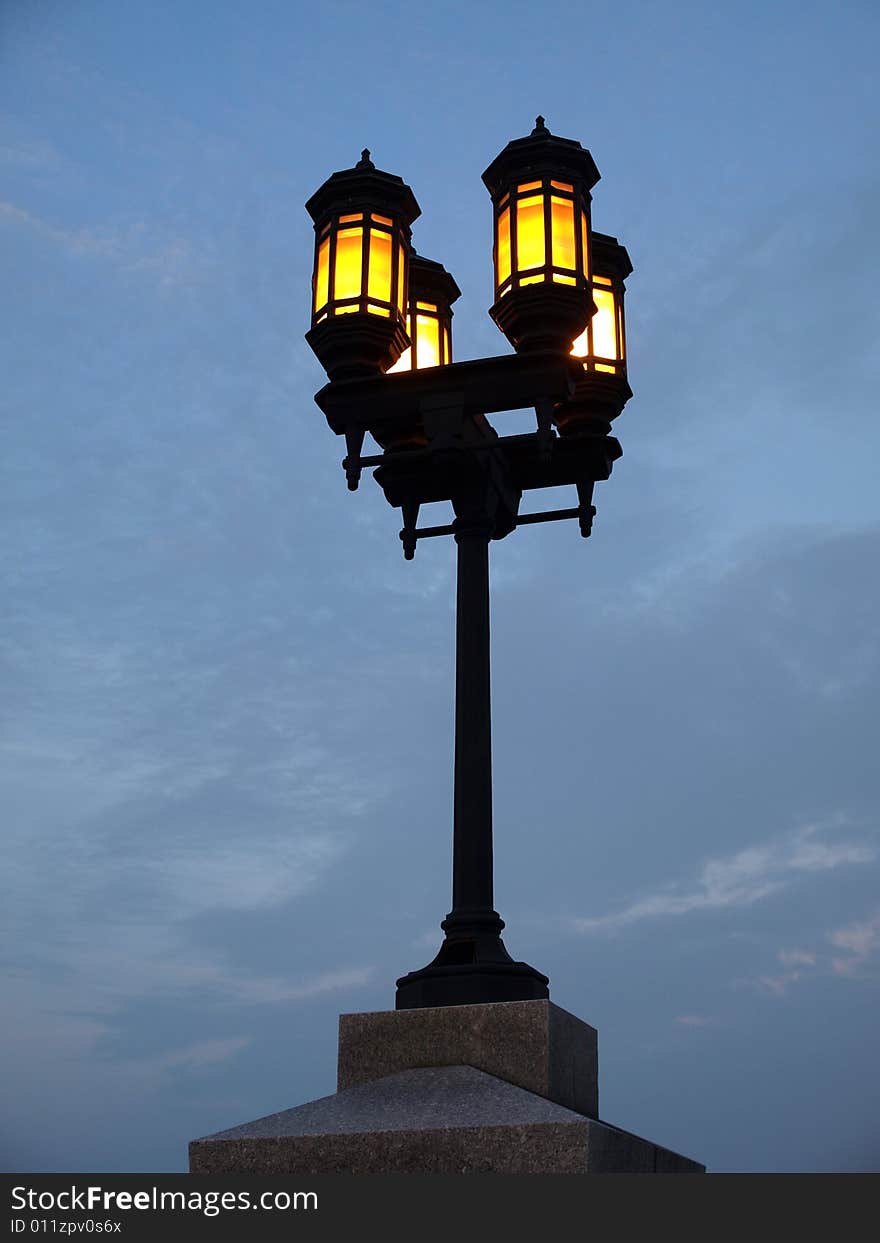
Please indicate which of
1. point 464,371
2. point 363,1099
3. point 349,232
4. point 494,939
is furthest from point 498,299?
point 363,1099

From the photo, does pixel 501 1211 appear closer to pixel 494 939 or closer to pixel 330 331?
pixel 494 939

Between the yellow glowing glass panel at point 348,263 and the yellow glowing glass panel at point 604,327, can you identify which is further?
the yellow glowing glass panel at point 604,327

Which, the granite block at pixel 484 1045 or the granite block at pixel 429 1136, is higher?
the granite block at pixel 484 1045

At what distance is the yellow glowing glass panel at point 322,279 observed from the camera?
29.5ft

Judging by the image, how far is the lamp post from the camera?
837cm

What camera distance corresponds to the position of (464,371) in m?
8.71

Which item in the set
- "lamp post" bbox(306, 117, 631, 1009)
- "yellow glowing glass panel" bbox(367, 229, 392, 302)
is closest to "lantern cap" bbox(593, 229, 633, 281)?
"lamp post" bbox(306, 117, 631, 1009)

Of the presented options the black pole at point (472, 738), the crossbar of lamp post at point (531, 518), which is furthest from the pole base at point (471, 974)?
the crossbar of lamp post at point (531, 518)

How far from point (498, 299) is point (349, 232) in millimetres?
1166

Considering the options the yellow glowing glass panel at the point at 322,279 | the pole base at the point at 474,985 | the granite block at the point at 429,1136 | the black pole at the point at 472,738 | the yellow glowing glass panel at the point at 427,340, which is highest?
the yellow glowing glass panel at the point at 427,340

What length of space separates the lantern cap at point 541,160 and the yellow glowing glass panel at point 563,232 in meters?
0.22

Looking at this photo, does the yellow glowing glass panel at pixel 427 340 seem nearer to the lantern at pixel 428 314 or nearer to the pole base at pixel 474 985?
the lantern at pixel 428 314

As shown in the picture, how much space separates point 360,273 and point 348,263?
0.14 metres

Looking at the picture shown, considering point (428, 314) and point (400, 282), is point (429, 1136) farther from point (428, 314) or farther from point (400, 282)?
point (428, 314)
